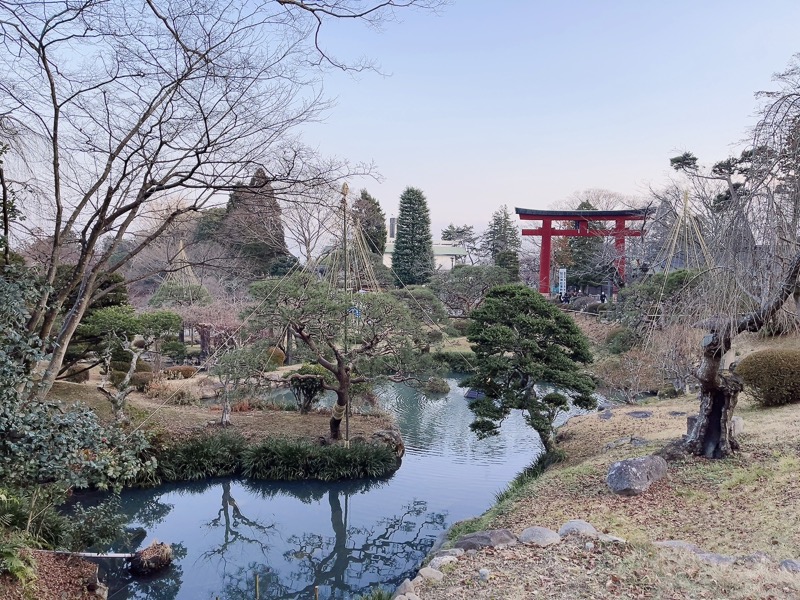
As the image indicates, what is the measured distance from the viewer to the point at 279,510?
6.63 m

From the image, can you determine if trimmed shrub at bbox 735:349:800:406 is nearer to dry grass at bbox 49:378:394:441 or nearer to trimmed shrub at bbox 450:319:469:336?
dry grass at bbox 49:378:394:441

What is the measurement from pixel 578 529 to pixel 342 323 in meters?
4.53

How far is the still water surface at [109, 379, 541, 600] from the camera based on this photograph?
489 cm

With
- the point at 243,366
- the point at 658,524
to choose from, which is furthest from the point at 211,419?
the point at 658,524

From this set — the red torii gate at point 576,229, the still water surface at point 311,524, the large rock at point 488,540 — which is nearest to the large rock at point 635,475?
the large rock at point 488,540

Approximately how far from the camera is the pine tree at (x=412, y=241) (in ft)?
85.3

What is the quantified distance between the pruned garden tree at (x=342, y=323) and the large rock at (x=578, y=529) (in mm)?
4055

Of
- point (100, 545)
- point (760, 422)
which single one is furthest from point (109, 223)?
point (760, 422)

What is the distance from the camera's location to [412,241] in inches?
1029

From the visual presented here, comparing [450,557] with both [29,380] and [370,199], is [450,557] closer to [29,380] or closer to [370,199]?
[29,380]

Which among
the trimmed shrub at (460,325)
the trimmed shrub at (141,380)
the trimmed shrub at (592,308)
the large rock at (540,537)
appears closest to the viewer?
the large rock at (540,537)

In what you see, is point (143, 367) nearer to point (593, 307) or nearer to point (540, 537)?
point (540, 537)

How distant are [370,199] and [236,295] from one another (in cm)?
931

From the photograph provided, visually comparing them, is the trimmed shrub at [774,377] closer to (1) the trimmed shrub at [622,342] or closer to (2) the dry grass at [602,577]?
(1) the trimmed shrub at [622,342]
